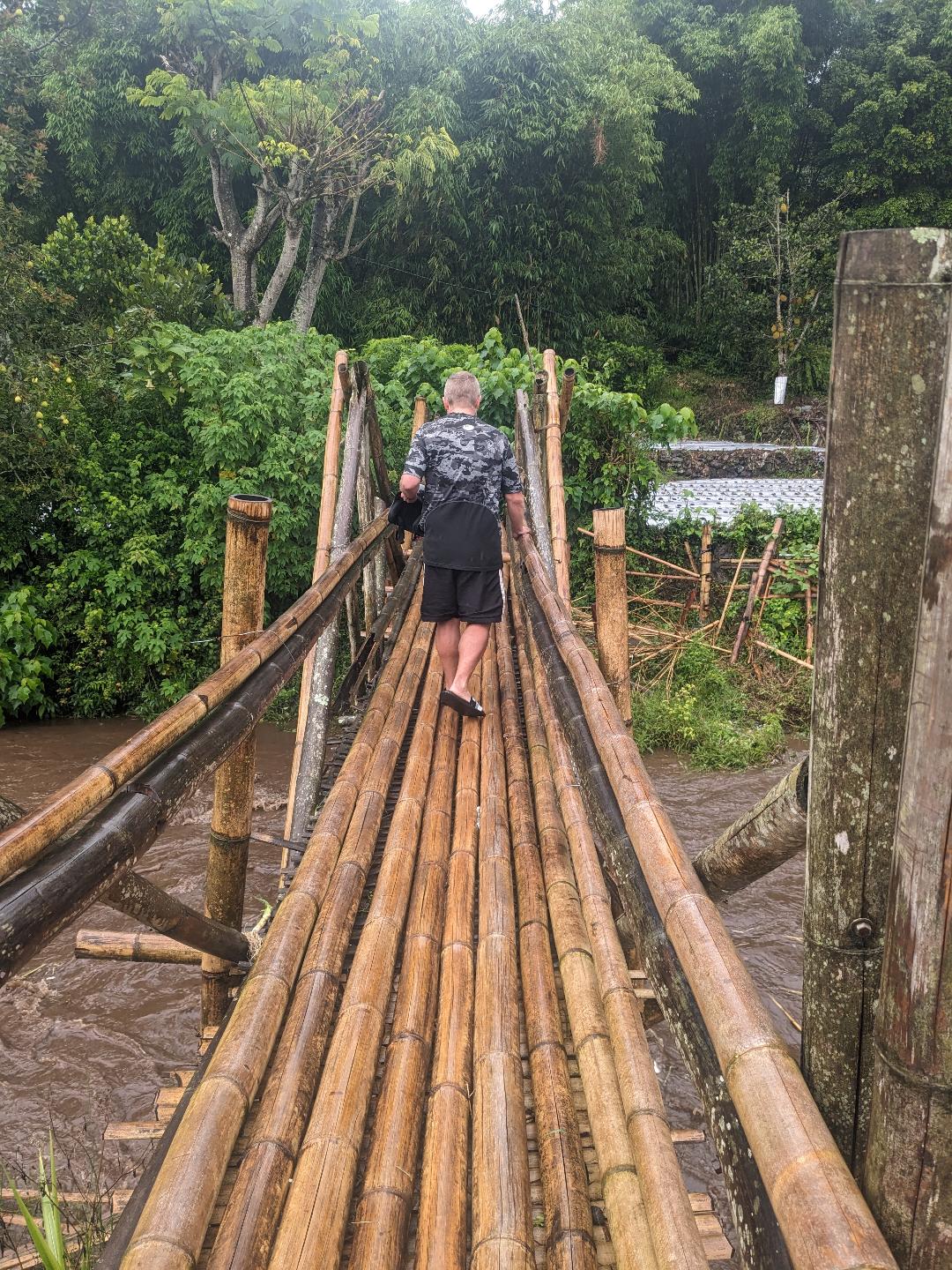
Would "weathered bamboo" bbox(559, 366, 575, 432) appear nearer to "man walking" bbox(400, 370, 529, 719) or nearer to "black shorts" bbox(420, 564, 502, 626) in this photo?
"man walking" bbox(400, 370, 529, 719)

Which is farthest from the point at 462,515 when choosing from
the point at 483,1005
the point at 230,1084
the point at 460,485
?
the point at 230,1084

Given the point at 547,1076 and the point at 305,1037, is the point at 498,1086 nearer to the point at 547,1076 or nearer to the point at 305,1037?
the point at 547,1076

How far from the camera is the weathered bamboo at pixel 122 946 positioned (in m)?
2.09

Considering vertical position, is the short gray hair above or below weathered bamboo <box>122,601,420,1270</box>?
above

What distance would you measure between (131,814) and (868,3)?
22161mm

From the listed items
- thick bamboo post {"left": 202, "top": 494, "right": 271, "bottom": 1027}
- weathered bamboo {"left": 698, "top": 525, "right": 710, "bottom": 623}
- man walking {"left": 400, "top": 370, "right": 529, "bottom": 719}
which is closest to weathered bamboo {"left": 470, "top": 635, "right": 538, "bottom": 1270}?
thick bamboo post {"left": 202, "top": 494, "right": 271, "bottom": 1027}

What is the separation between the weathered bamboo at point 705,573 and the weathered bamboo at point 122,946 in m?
6.17

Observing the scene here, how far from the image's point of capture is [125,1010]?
12.8 ft

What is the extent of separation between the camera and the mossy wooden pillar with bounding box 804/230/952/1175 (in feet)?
2.44

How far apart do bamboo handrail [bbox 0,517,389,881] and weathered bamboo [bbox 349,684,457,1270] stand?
0.55m

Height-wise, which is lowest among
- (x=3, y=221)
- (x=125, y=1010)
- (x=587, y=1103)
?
(x=125, y=1010)

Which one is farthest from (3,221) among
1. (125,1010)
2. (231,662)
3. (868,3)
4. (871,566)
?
(868,3)

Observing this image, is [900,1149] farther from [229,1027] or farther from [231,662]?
[231,662]

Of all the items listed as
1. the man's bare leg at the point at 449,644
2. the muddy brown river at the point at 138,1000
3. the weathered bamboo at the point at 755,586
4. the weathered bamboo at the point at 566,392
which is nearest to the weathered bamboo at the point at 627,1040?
the man's bare leg at the point at 449,644
